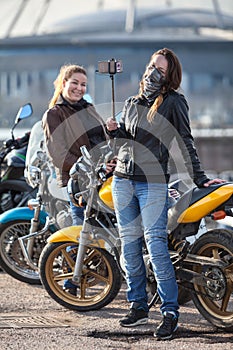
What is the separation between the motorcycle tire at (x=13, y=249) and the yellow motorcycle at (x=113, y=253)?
86 cm

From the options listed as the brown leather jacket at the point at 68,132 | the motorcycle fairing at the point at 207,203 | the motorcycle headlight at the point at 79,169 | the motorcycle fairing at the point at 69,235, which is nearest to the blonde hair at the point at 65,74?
the brown leather jacket at the point at 68,132

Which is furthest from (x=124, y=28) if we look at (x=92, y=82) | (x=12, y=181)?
(x=12, y=181)

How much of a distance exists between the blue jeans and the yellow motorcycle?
158 millimetres

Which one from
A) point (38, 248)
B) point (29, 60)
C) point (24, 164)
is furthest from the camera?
point (29, 60)

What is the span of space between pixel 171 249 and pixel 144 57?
→ 67386 millimetres

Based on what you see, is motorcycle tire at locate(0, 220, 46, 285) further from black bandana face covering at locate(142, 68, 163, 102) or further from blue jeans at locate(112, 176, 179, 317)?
black bandana face covering at locate(142, 68, 163, 102)

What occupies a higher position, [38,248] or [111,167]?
[111,167]

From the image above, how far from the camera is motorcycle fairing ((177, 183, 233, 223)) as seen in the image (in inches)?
224

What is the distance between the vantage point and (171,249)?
19.7ft

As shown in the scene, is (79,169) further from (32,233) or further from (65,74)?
(32,233)

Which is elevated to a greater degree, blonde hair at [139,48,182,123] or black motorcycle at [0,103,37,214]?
blonde hair at [139,48,182,123]

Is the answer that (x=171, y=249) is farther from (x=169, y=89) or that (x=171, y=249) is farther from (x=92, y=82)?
(x=92, y=82)

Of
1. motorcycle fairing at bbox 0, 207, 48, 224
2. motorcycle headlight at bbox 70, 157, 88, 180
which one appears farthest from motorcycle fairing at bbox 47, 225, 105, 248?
motorcycle fairing at bbox 0, 207, 48, 224

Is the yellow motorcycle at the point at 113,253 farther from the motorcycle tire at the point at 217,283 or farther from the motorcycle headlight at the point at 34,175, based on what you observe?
the motorcycle headlight at the point at 34,175
